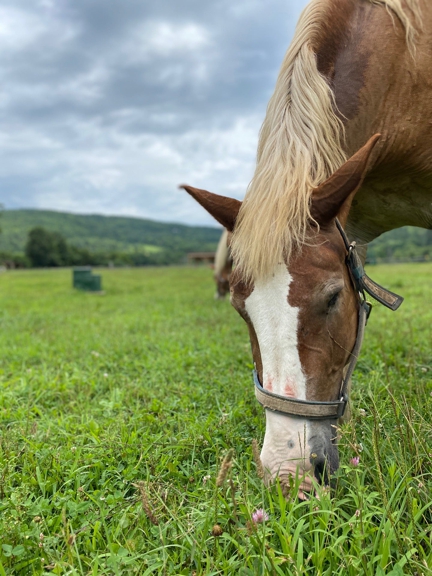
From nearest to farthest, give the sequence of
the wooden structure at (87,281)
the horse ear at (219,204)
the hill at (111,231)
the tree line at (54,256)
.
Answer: the horse ear at (219,204) < the wooden structure at (87,281) < the tree line at (54,256) < the hill at (111,231)

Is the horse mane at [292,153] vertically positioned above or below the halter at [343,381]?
above

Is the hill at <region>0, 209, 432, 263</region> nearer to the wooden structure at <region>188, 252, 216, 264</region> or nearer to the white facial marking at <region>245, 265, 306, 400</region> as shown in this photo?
the wooden structure at <region>188, 252, 216, 264</region>

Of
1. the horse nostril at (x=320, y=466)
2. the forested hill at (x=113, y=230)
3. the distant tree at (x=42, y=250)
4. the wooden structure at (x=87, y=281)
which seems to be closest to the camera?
the horse nostril at (x=320, y=466)

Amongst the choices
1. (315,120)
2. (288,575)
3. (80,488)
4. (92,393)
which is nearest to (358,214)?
(315,120)

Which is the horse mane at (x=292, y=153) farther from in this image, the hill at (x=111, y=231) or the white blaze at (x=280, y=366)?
the hill at (x=111, y=231)

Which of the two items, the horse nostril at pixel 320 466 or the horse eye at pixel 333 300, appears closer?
the horse nostril at pixel 320 466

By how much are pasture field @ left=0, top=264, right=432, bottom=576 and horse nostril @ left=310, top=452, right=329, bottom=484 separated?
0.07m

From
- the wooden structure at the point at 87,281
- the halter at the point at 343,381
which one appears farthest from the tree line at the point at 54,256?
the halter at the point at 343,381

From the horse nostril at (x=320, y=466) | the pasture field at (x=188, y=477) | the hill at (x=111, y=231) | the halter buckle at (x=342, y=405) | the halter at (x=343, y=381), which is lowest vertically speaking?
the pasture field at (x=188, y=477)

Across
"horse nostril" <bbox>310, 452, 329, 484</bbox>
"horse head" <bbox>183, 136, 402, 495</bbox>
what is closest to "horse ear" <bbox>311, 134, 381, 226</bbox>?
"horse head" <bbox>183, 136, 402, 495</bbox>

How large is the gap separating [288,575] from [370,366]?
9.01ft

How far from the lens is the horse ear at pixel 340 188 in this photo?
1.77 metres

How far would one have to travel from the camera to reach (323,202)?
189 cm

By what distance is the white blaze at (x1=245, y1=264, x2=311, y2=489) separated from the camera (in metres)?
1.70
